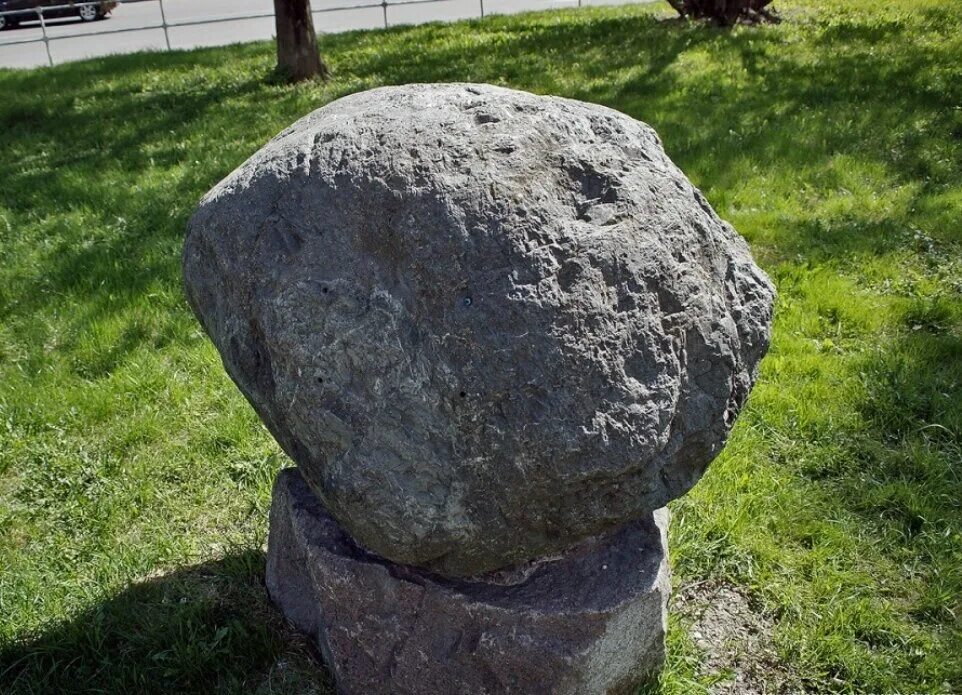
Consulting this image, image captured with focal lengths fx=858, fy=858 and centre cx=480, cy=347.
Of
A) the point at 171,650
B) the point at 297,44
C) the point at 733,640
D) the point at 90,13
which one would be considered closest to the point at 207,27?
the point at 90,13

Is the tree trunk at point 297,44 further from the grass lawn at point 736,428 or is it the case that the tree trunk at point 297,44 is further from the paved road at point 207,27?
the paved road at point 207,27

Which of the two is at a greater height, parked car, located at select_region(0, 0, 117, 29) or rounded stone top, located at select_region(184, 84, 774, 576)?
→ parked car, located at select_region(0, 0, 117, 29)

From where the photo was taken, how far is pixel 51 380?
4379 mm

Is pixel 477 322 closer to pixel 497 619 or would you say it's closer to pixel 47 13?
pixel 497 619

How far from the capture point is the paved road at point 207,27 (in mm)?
12984

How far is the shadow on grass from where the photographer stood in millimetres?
2768

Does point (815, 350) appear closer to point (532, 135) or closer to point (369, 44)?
point (532, 135)

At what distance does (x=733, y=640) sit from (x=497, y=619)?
1041mm

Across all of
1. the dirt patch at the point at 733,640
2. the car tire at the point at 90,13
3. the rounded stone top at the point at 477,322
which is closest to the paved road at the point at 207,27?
the car tire at the point at 90,13

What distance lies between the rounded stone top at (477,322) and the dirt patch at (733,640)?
887 mm

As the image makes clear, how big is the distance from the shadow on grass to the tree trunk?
23.0 ft

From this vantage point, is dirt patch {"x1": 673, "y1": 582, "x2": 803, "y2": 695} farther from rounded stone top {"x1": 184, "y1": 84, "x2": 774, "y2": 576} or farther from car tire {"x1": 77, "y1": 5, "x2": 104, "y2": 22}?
car tire {"x1": 77, "y1": 5, "x2": 104, "y2": 22}

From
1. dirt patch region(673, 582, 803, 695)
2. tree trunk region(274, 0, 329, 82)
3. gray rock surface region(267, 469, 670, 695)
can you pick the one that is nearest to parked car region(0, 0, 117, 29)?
tree trunk region(274, 0, 329, 82)

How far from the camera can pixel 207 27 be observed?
14.3 m
